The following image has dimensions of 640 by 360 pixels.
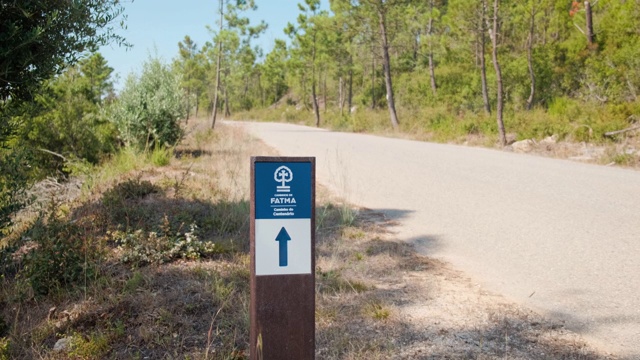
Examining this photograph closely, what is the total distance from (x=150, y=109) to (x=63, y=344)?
8.68 m

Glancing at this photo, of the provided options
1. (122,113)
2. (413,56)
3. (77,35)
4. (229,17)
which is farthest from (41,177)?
(413,56)

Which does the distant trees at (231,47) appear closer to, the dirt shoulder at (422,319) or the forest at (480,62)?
the forest at (480,62)

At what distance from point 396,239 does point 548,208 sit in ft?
8.46

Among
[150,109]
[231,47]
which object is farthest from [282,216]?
[231,47]

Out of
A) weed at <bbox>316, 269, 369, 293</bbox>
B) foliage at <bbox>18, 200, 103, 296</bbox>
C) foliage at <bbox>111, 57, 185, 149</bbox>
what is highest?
foliage at <bbox>111, 57, 185, 149</bbox>

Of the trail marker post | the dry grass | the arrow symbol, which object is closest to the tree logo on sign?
the trail marker post

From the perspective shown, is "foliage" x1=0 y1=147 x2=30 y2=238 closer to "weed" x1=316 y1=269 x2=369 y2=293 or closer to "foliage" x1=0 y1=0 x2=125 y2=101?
"foliage" x1=0 y1=0 x2=125 y2=101

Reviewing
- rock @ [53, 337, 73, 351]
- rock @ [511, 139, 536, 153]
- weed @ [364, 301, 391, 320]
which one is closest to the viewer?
rock @ [53, 337, 73, 351]

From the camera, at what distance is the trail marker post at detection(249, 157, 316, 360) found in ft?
8.70

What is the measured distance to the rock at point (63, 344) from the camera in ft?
11.7

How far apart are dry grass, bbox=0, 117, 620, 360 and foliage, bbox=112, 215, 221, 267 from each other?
7cm

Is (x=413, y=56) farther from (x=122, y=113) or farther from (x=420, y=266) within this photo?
(x=420, y=266)

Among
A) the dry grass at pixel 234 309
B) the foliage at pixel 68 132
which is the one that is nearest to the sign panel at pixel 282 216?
the dry grass at pixel 234 309

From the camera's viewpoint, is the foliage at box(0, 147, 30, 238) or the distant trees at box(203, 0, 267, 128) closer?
the foliage at box(0, 147, 30, 238)
